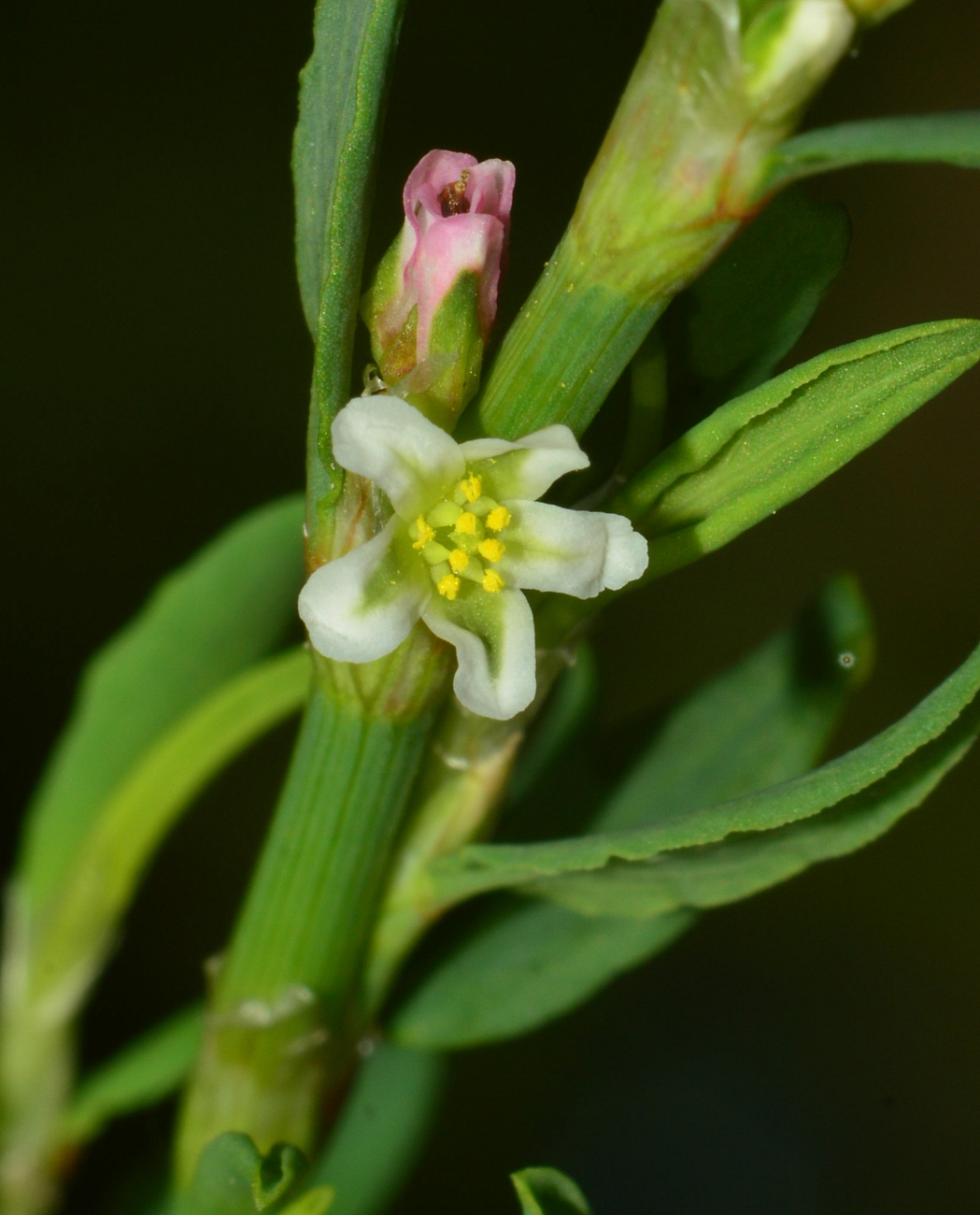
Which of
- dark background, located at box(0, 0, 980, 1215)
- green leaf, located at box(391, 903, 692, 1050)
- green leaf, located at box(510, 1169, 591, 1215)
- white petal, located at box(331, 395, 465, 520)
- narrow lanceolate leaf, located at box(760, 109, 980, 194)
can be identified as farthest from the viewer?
dark background, located at box(0, 0, 980, 1215)

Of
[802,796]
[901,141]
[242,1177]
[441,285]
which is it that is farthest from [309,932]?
[901,141]

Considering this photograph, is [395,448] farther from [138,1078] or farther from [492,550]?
[138,1078]

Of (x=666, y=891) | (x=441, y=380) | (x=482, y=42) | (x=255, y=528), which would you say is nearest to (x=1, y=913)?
(x=255, y=528)

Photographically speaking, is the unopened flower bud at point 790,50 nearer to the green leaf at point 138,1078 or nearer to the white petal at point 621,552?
the white petal at point 621,552

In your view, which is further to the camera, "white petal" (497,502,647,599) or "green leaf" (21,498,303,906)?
"green leaf" (21,498,303,906)

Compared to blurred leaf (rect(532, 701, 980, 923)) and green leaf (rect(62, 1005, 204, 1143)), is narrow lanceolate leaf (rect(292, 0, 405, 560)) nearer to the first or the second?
blurred leaf (rect(532, 701, 980, 923))

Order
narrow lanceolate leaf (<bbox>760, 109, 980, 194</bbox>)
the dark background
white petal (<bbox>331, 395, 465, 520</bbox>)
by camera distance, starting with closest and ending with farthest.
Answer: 1. narrow lanceolate leaf (<bbox>760, 109, 980, 194</bbox>)
2. white petal (<bbox>331, 395, 465, 520</bbox>)
3. the dark background

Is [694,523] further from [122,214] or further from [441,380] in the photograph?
[122,214]

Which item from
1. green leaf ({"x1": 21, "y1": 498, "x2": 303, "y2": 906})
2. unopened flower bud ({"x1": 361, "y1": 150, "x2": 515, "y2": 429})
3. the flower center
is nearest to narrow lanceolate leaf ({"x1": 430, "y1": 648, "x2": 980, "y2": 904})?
the flower center
